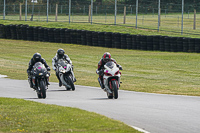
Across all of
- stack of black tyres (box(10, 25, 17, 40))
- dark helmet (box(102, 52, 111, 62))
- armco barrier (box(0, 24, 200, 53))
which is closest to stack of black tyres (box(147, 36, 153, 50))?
armco barrier (box(0, 24, 200, 53))

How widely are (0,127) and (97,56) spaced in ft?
69.9

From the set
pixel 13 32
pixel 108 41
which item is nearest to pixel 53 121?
pixel 108 41

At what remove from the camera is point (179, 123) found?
30.8ft

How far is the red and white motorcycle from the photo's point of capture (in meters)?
13.6

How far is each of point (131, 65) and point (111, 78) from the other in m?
12.2

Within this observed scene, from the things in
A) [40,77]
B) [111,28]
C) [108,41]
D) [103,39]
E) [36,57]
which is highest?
[111,28]

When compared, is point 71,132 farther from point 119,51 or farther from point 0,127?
point 119,51

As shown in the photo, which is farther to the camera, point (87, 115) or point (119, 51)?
point (119, 51)

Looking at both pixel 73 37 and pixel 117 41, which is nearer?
pixel 117 41

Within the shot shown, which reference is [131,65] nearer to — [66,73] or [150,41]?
[150,41]

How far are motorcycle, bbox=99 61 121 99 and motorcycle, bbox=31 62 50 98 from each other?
176 cm

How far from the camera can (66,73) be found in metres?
16.4

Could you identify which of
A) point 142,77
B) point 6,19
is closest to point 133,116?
point 142,77

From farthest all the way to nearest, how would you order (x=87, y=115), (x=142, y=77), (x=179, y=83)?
(x=142, y=77), (x=179, y=83), (x=87, y=115)
